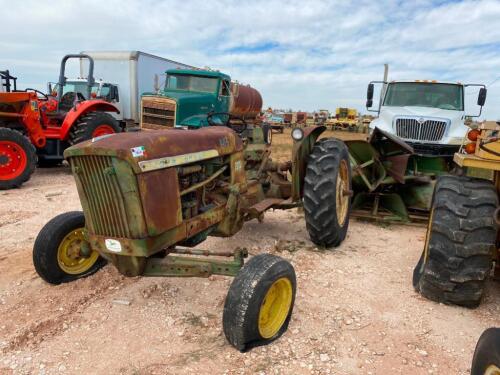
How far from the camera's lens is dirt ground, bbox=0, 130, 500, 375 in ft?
8.51

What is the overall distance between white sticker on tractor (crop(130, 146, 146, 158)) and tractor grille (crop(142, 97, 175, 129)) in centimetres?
689

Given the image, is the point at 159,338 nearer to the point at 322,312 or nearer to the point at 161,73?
the point at 322,312

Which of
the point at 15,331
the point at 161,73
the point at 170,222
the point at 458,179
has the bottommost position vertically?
the point at 15,331

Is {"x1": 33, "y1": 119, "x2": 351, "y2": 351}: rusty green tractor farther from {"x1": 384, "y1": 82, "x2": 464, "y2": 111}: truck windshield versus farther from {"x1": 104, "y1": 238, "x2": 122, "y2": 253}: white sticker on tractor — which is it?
{"x1": 384, "y1": 82, "x2": 464, "y2": 111}: truck windshield

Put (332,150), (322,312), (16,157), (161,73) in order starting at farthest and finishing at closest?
(161,73)
(16,157)
(332,150)
(322,312)

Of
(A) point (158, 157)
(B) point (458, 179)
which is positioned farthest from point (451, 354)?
(A) point (158, 157)

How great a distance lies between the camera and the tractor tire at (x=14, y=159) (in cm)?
722

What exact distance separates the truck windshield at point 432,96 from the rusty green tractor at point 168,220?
5.94 metres

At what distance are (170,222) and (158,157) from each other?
461 mm

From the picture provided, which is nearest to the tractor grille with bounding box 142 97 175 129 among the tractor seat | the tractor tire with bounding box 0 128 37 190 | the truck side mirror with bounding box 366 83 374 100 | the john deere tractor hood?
the tractor seat

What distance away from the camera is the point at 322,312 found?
10.7 ft

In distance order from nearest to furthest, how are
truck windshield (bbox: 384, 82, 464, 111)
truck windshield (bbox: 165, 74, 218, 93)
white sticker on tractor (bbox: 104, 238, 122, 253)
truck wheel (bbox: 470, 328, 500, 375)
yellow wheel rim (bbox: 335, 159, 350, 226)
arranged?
truck wheel (bbox: 470, 328, 500, 375) < white sticker on tractor (bbox: 104, 238, 122, 253) < yellow wheel rim (bbox: 335, 159, 350, 226) < truck windshield (bbox: 384, 82, 464, 111) < truck windshield (bbox: 165, 74, 218, 93)

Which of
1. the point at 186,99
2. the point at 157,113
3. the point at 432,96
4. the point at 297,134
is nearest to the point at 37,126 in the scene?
the point at 157,113

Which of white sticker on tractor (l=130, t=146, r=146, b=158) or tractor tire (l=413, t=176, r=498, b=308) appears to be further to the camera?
tractor tire (l=413, t=176, r=498, b=308)
